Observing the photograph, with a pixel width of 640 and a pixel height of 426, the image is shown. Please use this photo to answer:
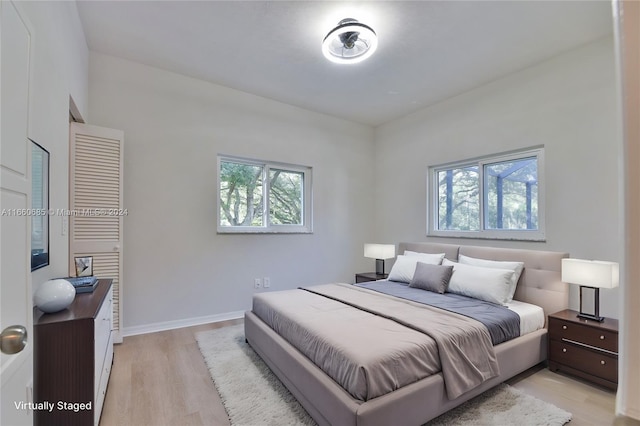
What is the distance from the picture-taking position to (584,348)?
2.35m

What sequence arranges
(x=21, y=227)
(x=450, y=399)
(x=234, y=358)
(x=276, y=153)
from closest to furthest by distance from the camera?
1. (x=21, y=227)
2. (x=450, y=399)
3. (x=234, y=358)
4. (x=276, y=153)

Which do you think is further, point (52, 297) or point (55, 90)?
point (55, 90)

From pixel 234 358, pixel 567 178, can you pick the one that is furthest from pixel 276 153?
pixel 567 178

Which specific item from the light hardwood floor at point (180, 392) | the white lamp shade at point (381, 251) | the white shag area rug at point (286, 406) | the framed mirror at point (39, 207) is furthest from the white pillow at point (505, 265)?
the framed mirror at point (39, 207)

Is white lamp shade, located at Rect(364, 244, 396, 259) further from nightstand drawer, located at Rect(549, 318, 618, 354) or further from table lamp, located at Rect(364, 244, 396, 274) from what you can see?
nightstand drawer, located at Rect(549, 318, 618, 354)

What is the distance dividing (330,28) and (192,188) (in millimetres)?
2291

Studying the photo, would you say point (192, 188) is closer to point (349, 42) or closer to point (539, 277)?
point (349, 42)

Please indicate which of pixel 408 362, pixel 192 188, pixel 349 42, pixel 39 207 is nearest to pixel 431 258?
pixel 408 362

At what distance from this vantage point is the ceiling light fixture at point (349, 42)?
8.05ft

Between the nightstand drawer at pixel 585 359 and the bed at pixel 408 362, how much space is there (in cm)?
10

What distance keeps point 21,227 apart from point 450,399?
2.16 m

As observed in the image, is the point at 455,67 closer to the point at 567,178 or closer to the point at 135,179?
the point at 567,178

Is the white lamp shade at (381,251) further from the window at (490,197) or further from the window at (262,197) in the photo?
the window at (262,197)

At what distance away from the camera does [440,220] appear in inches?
168
